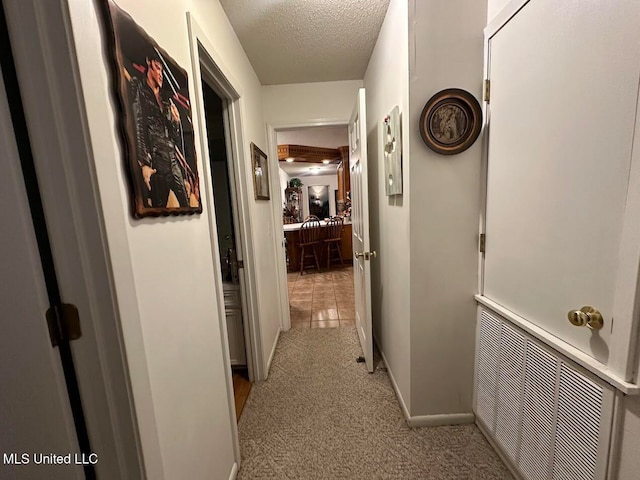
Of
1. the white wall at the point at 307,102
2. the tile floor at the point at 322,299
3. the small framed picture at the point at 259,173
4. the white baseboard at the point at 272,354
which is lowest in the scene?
the tile floor at the point at 322,299

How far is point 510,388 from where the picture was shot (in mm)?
1191

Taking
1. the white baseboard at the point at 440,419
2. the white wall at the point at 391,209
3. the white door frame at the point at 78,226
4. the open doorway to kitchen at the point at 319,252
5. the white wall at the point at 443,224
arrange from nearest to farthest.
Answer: the white door frame at the point at 78,226
the white wall at the point at 443,224
the white wall at the point at 391,209
the white baseboard at the point at 440,419
the open doorway to kitchen at the point at 319,252

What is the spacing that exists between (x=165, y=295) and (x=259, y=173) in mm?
1504

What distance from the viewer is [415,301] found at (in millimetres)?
1417

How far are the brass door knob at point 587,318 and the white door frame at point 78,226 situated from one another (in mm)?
1290

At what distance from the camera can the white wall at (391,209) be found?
1.37 meters

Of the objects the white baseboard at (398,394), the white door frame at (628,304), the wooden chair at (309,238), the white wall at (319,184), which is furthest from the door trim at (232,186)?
the white wall at (319,184)

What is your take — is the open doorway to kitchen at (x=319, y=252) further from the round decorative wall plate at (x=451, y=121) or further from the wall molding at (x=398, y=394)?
the round decorative wall plate at (x=451, y=121)

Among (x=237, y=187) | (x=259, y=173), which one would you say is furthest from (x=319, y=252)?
(x=237, y=187)

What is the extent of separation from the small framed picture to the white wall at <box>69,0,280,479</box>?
29.1 inches

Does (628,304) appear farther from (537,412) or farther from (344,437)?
(344,437)

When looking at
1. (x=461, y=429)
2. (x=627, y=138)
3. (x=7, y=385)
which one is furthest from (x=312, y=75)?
(x=461, y=429)

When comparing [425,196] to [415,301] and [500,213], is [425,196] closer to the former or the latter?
[500,213]

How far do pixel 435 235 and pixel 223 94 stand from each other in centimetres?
152
